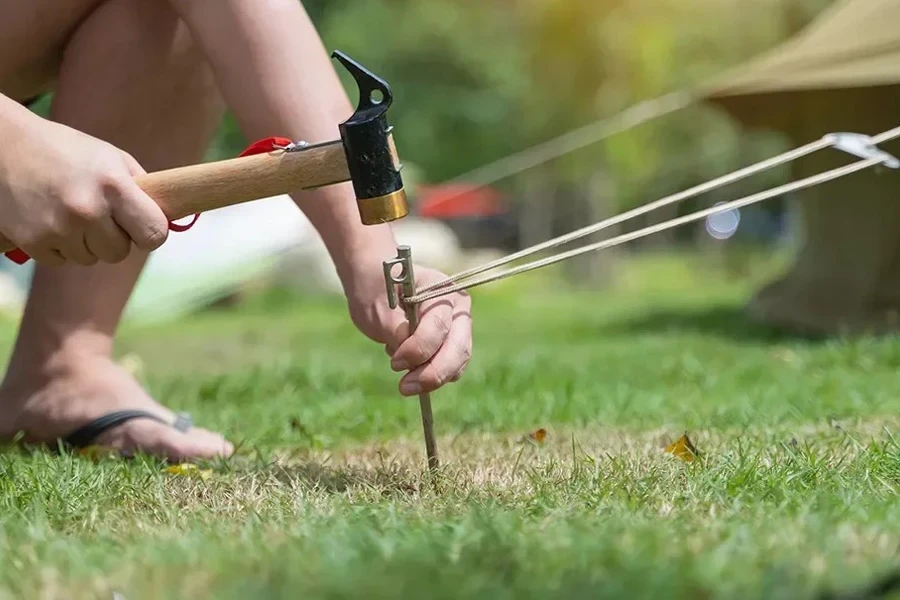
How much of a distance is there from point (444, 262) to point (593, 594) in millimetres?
7458

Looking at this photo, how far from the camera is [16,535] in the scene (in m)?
0.92

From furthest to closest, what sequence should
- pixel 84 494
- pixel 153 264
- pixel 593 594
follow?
1. pixel 153 264
2. pixel 84 494
3. pixel 593 594

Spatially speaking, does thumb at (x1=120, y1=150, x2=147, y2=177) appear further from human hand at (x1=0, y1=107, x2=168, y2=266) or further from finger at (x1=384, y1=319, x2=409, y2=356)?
finger at (x1=384, y1=319, x2=409, y2=356)

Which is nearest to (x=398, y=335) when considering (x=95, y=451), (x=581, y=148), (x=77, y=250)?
(x=77, y=250)

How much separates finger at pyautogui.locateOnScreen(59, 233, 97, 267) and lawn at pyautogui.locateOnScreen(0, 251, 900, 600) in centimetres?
23

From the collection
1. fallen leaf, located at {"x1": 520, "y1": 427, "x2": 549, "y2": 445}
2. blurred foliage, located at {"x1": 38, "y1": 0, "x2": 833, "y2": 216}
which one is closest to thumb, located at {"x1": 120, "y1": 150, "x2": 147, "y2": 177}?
fallen leaf, located at {"x1": 520, "y1": 427, "x2": 549, "y2": 445}

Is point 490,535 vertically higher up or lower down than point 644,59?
higher up

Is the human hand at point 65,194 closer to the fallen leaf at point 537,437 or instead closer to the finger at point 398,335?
the finger at point 398,335

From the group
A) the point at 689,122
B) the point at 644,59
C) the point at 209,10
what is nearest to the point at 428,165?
the point at 689,122

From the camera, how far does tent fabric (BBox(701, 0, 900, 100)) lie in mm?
2859

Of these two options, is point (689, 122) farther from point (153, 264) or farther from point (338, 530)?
point (338, 530)

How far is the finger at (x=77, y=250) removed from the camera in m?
1.08

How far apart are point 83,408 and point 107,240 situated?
0.49 meters

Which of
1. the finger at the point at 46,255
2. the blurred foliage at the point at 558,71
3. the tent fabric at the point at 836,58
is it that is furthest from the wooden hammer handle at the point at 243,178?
the blurred foliage at the point at 558,71
